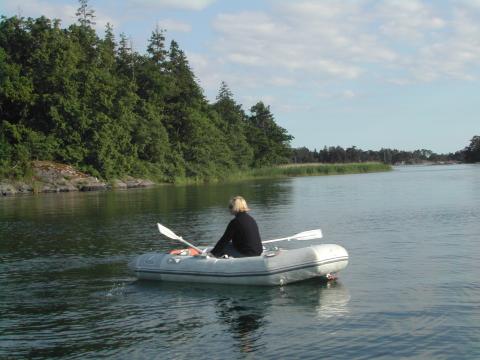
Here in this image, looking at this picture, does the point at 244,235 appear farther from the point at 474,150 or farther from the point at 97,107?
the point at 474,150

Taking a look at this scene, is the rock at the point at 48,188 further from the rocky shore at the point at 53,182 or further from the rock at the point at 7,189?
the rock at the point at 7,189

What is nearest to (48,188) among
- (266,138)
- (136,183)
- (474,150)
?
(136,183)

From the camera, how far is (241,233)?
12102 millimetres

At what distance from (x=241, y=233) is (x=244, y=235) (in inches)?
2.8

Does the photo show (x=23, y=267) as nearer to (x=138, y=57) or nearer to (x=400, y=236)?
(x=400, y=236)

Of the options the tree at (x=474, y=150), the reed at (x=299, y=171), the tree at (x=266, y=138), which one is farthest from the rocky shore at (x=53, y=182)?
the tree at (x=474, y=150)

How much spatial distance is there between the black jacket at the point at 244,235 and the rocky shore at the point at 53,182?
141 feet

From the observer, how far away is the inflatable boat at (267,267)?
1162 centimetres

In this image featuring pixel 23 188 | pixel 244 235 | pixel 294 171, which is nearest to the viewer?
pixel 244 235

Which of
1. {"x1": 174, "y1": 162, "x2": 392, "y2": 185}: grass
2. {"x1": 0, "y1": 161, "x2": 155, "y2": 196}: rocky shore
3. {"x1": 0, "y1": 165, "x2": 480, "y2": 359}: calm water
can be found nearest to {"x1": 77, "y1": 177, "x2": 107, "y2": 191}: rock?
{"x1": 0, "y1": 161, "x2": 155, "y2": 196}: rocky shore

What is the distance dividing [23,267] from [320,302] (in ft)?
26.0

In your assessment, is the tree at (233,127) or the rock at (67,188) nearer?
the rock at (67,188)

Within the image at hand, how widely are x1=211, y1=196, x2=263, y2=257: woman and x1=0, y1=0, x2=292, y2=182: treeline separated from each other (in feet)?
152

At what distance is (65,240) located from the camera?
19.7m
